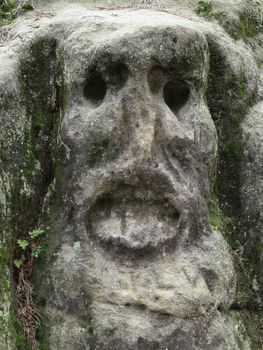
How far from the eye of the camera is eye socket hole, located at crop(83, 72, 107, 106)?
4.11 meters

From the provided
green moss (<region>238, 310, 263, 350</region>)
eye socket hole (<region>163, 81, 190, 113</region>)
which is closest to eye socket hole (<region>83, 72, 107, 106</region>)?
eye socket hole (<region>163, 81, 190, 113</region>)

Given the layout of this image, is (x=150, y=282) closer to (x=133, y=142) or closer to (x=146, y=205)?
(x=146, y=205)

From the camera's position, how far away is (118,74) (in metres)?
4.02

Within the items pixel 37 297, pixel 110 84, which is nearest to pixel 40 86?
pixel 110 84

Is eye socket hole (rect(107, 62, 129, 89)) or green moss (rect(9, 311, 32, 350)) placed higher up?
eye socket hole (rect(107, 62, 129, 89))

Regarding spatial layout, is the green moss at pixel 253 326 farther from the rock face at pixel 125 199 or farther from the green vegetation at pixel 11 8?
the green vegetation at pixel 11 8

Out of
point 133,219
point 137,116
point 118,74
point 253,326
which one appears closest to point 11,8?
point 118,74

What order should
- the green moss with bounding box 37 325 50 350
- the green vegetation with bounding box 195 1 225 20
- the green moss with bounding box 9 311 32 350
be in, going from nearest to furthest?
the green moss with bounding box 9 311 32 350 → the green moss with bounding box 37 325 50 350 → the green vegetation with bounding box 195 1 225 20

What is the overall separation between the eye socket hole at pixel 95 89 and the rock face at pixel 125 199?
1 centimetres

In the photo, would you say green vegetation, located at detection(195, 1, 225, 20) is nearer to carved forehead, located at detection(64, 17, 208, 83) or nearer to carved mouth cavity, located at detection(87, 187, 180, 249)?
carved forehead, located at detection(64, 17, 208, 83)

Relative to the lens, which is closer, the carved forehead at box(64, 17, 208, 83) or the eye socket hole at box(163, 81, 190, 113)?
the carved forehead at box(64, 17, 208, 83)

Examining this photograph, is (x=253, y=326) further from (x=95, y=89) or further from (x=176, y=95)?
(x=95, y=89)

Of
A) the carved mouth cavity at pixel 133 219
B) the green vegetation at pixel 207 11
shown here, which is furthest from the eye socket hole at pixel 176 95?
the green vegetation at pixel 207 11

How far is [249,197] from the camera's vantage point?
4.41 meters
